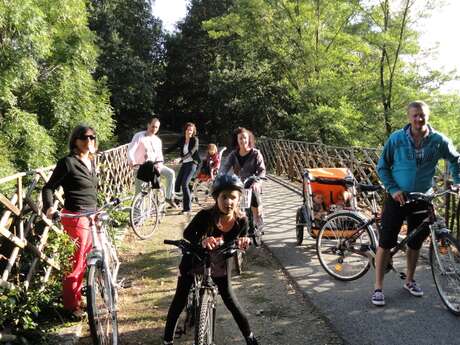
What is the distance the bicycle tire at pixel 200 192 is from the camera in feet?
31.2

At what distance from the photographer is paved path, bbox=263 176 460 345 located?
3.33 meters

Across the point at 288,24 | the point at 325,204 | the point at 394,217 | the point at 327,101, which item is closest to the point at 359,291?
the point at 394,217

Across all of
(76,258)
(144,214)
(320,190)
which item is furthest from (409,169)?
(144,214)

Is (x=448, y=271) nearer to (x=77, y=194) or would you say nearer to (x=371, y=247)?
(x=371, y=247)

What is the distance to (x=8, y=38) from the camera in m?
12.2

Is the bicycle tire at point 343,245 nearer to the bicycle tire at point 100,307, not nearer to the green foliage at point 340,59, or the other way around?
the bicycle tire at point 100,307

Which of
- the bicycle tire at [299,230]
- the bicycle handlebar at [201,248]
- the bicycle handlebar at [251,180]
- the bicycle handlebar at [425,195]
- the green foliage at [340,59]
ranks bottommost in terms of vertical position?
the bicycle tire at [299,230]

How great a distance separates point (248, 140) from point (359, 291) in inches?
84.5

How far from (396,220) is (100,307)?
256cm

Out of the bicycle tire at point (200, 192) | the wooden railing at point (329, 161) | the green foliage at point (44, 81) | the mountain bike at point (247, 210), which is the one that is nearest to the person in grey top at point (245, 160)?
the mountain bike at point (247, 210)

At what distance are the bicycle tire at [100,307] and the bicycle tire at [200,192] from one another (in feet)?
19.9

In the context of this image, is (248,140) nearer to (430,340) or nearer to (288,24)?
(430,340)

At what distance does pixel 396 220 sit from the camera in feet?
12.4

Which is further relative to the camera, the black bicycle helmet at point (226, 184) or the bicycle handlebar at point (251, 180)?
the bicycle handlebar at point (251, 180)
